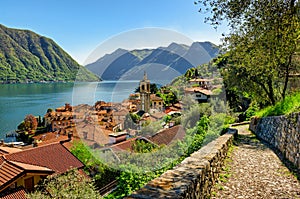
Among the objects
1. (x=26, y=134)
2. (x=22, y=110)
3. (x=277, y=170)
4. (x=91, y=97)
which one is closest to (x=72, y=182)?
(x=91, y=97)

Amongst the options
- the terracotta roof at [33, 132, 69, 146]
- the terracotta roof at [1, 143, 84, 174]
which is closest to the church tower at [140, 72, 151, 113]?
the terracotta roof at [1, 143, 84, 174]

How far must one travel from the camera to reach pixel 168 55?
8422 mm

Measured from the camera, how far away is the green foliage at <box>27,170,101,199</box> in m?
10.9

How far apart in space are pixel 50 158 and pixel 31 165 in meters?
2.34

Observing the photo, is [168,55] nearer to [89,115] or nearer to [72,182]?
[89,115]

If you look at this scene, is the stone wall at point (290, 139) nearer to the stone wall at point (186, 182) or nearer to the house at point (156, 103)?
the stone wall at point (186, 182)

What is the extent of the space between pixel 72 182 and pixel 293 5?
36.1ft

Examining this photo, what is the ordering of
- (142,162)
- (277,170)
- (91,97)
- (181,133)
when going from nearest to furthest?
(277,170)
(91,97)
(142,162)
(181,133)

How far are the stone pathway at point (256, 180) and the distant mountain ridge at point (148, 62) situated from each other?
3629mm

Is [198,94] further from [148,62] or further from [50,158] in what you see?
[50,158]

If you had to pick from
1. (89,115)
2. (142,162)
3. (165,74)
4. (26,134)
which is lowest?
(26,134)

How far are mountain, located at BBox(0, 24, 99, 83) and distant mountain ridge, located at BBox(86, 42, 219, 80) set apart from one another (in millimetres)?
139874

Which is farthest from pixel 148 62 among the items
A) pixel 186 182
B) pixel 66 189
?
pixel 66 189

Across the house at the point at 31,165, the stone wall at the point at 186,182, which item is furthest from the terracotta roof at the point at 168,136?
the house at the point at 31,165
